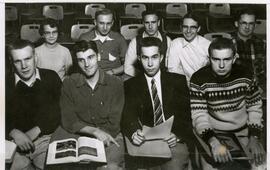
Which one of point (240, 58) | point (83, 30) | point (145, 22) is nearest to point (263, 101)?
point (240, 58)

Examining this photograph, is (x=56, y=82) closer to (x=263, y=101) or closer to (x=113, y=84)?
(x=113, y=84)

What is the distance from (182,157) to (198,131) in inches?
4.5

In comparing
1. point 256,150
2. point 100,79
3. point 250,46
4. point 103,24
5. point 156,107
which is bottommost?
point 256,150

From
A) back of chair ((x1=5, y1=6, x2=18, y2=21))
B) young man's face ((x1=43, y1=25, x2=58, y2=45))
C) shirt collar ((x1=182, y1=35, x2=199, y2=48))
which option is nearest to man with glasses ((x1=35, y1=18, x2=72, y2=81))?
young man's face ((x1=43, y1=25, x2=58, y2=45))

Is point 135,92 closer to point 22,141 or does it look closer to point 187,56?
point 187,56

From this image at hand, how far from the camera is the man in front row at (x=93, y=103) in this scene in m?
1.53

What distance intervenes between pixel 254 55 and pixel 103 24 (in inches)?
23.4

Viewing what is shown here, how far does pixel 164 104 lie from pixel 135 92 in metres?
0.12

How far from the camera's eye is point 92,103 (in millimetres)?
1538

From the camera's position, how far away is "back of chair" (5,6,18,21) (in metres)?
1.54

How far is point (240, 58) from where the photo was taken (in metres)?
1.57

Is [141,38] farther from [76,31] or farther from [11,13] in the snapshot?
[11,13]

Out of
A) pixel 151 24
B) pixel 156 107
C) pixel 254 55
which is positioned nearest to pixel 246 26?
pixel 254 55

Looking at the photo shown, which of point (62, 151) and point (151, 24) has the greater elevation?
point (151, 24)
